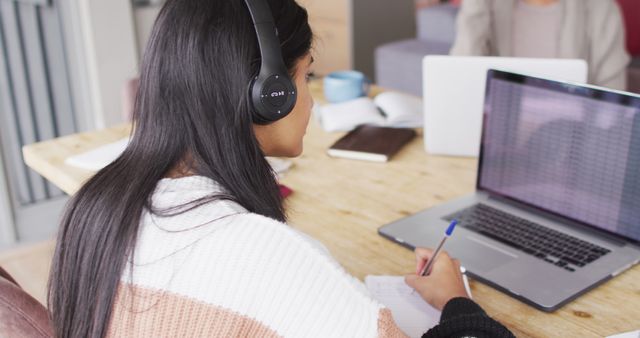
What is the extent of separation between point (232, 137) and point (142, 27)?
2208 millimetres

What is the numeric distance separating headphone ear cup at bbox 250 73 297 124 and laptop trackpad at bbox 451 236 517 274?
40 cm

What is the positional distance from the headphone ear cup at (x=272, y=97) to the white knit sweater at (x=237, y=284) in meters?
0.14

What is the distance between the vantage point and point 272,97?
2.78 feet

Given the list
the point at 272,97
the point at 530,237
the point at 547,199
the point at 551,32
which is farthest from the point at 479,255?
the point at 551,32

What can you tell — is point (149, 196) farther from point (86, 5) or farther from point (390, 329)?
point (86, 5)

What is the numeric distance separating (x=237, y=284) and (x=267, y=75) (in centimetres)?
26

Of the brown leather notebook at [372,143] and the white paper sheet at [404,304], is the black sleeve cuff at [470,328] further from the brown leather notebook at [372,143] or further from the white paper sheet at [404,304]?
the brown leather notebook at [372,143]

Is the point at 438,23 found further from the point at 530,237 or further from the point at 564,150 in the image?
the point at 530,237

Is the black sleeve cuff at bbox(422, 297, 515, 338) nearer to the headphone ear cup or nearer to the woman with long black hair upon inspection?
the woman with long black hair

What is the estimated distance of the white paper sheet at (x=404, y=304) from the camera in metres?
0.98

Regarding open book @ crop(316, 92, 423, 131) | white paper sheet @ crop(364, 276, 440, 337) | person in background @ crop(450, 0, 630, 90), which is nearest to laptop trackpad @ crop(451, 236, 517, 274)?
white paper sheet @ crop(364, 276, 440, 337)

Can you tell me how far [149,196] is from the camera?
2.61 ft

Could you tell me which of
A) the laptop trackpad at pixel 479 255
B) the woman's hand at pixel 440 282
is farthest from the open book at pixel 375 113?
the woman's hand at pixel 440 282

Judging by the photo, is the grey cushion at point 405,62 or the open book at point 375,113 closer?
the open book at point 375,113
